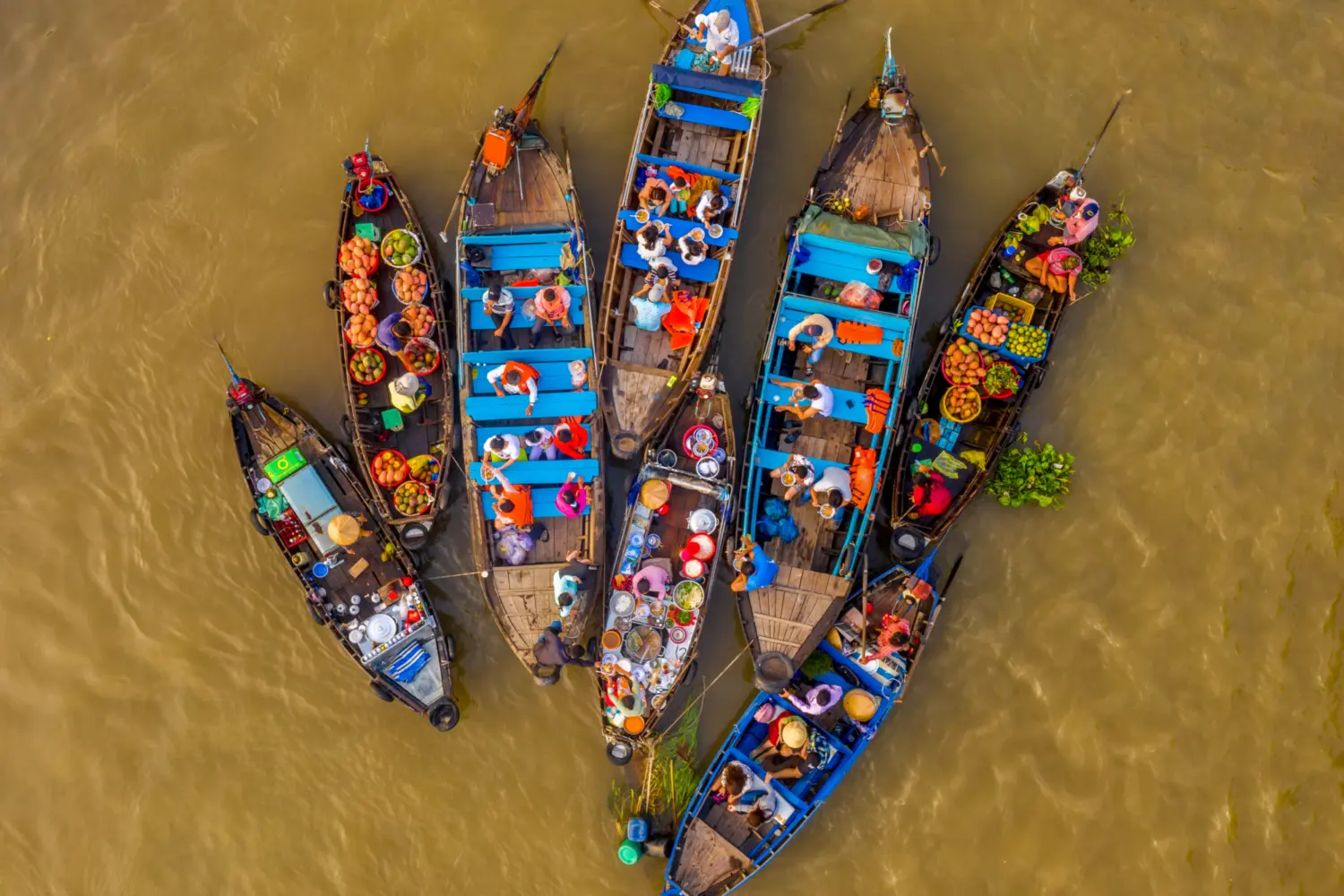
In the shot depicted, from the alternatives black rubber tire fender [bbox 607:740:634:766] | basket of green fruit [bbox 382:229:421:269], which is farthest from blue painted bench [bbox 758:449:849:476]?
black rubber tire fender [bbox 607:740:634:766]

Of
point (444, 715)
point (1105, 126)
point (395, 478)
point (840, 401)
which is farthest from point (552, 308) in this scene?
point (1105, 126)

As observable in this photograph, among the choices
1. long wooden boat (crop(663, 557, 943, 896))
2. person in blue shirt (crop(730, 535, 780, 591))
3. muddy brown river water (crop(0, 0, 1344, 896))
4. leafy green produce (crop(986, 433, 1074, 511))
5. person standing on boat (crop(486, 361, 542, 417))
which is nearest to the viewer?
person in blue shirt (crop(730, 535, 780, 591))

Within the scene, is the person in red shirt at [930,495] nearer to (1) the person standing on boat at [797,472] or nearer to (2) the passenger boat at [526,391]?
(1) the person standing on boat at [797,472]

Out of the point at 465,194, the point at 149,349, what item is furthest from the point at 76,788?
the point at 465,194

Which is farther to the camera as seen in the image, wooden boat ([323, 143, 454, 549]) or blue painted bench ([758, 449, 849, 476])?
wooden boat ([323, 143, 454, 549])

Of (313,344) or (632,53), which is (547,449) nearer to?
(313,344)

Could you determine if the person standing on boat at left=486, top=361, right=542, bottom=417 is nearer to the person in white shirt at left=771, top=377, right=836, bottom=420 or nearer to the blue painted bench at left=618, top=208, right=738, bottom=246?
the blue painted bench at left=618, top=208, right=738, bottom=246

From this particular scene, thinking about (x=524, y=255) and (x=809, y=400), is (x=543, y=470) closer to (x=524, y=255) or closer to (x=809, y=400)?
(x=524, y=255)
